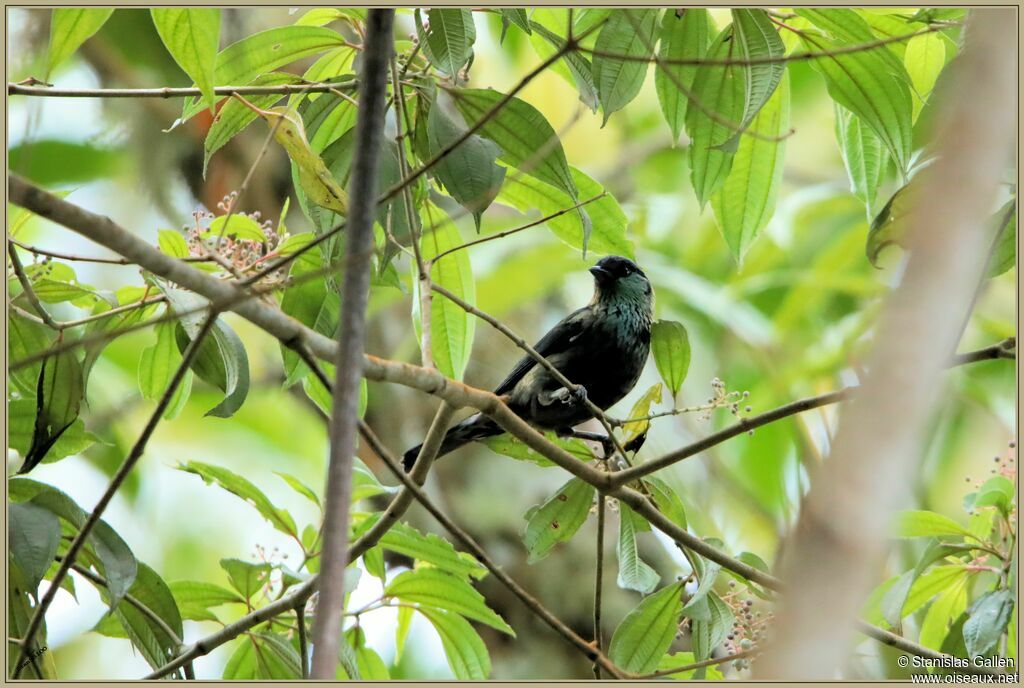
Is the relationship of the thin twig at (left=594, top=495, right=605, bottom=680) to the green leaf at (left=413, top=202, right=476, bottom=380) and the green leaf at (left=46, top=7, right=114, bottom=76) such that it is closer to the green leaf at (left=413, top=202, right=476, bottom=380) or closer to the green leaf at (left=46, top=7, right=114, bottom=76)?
the green leaf at (left=413, top=202, right=476, bottom=380)

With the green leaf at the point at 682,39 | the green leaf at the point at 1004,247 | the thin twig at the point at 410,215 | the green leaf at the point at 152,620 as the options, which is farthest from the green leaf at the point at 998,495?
the green leaf at the point at 152,620

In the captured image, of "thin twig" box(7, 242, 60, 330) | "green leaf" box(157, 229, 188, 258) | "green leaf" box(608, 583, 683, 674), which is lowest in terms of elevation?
"green leaf" box(608, 583, 683, 674)

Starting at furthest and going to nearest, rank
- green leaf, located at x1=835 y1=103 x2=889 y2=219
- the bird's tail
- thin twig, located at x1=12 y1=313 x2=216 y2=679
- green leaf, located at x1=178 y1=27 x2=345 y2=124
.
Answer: the bird's tail
green leaf, located at x1=835 y1=103 x2=889 y2=219
green leaf, located at x1=178 y1=27 x2=345 y2=124
thin twig, located at x1=12 y1=313 x2=216 y2=679

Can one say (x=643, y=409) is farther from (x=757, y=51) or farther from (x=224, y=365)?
(x=224, y=365)

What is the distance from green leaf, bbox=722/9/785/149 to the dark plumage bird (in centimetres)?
170

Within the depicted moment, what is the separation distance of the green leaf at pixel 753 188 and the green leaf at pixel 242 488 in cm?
159

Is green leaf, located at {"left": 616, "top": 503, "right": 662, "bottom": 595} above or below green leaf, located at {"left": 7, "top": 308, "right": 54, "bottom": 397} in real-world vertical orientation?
below

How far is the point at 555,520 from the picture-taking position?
9.86 ft

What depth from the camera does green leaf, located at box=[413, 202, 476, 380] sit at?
9.54ft

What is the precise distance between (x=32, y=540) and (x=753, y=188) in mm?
2137

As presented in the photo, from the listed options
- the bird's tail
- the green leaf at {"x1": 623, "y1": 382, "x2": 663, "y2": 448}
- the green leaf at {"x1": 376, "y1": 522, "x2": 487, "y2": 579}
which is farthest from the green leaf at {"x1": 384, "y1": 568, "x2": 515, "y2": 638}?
the bird's tail

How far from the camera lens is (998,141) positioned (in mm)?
714

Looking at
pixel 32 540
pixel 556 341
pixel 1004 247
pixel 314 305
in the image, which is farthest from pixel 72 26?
pixel 556 341

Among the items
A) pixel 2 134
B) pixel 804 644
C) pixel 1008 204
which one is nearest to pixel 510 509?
pixel 1008 204
